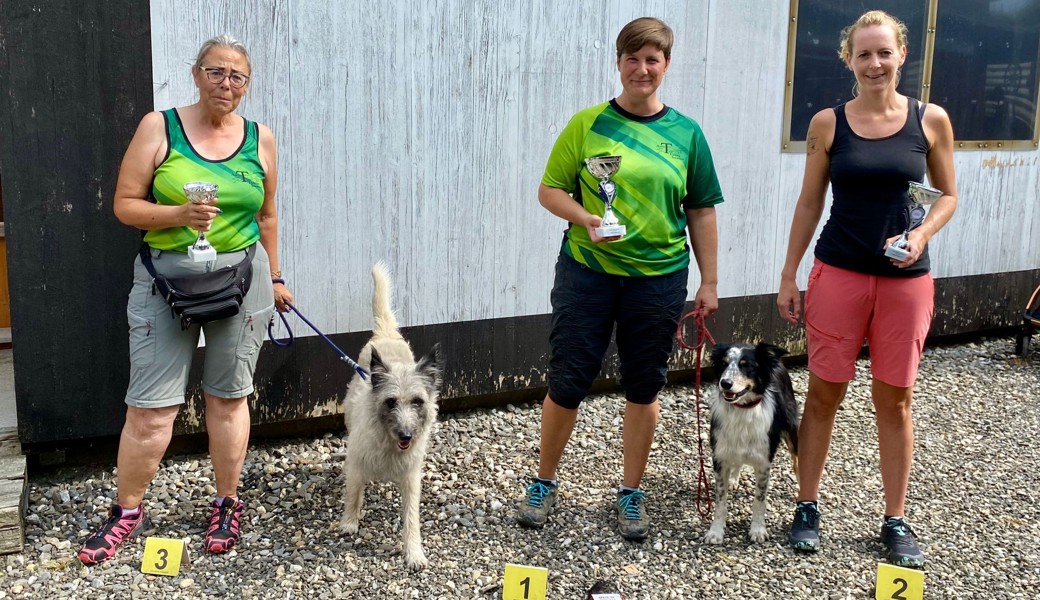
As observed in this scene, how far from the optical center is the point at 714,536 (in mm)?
3510

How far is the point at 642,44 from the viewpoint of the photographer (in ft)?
9.88

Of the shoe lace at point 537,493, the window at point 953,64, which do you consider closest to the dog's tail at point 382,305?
the shoe lace at point 537,493

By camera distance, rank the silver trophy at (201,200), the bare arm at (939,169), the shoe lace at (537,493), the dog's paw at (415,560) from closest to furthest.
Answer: the silver trophy at (201,200) → the bare arm at (939,169) → the dog's paw at (415,560) → the shoe lace at (537,493)

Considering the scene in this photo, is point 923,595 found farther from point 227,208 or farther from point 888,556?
point 227,208

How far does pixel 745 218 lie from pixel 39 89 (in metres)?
3.99

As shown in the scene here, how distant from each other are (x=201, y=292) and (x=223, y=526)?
102cm

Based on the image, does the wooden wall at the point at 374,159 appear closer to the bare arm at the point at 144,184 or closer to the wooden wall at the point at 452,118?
the wooden wall at the point at 452,118

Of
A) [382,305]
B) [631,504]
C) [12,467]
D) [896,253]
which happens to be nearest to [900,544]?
[631,504]

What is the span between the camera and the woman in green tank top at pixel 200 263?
2.92 m

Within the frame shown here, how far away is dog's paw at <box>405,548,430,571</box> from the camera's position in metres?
3.28

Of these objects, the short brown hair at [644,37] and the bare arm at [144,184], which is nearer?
the bare arm at [144,184]

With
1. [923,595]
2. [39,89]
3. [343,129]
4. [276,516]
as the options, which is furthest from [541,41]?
[923,595]

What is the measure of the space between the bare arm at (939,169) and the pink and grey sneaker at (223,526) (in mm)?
2709

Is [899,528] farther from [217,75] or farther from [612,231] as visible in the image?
[217,75]
